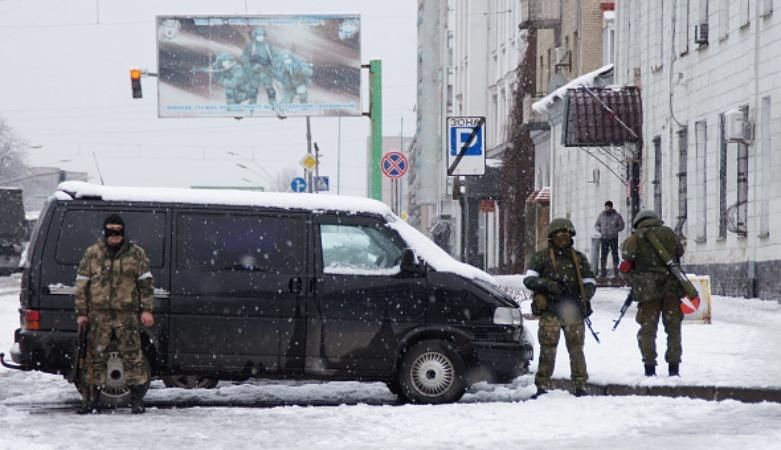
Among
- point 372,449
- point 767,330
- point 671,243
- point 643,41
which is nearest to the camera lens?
point 372,449

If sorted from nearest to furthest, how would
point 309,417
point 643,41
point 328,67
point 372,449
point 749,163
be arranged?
point 372,449
point 309,417
point 749,163
point 643,41
point 328,67

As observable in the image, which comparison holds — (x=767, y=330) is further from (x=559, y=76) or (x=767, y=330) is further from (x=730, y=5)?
(x=559, y=76)

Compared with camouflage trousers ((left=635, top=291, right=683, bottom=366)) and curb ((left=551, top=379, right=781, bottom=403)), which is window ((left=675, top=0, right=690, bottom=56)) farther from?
curb ((left=551, top=379, right=781, bottom=403))

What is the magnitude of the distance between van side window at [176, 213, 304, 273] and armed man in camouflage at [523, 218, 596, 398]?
205 centimetres

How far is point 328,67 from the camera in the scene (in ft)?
210

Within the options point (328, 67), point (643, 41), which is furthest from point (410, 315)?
point (328, 67)

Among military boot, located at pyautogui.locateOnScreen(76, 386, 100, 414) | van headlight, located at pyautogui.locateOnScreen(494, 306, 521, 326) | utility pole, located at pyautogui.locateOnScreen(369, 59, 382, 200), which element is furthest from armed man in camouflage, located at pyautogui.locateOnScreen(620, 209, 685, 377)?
utility pole, located at pyautogui.locateOnScreen(369, 59, 382, 200)

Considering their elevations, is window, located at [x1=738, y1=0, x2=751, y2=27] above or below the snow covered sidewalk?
above

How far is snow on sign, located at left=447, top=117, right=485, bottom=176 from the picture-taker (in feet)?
85.3

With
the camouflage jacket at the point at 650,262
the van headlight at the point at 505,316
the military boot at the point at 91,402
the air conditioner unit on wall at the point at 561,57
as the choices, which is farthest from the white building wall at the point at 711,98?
the military boot at the point at 91,402

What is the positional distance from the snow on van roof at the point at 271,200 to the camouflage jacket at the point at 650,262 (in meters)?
1.49

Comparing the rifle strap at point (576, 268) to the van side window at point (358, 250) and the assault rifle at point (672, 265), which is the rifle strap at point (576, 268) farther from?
the van side window at point (358, 250)

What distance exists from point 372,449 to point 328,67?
5193 centimetres

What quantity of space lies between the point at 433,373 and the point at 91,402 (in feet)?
9.41
